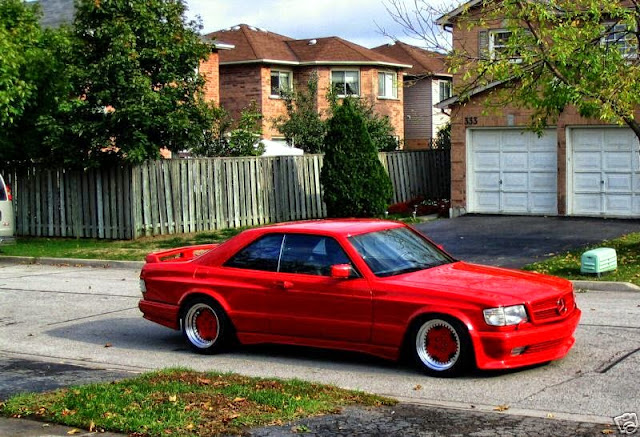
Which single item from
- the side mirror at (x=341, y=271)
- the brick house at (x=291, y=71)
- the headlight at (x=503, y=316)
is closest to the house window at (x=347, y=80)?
the brick house at (x=291, y=71)

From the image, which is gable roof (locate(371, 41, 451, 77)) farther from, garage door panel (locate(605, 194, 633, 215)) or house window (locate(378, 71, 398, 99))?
garage door panel (locate(605, 194, 633, 215))

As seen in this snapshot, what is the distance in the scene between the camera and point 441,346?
9.37 m

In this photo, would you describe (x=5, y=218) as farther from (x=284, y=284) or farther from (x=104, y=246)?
(x=284, y=284)

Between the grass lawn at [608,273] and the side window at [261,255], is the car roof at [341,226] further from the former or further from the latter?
the grass lawn at [608,273]

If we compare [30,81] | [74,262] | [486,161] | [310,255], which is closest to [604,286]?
[310,255]

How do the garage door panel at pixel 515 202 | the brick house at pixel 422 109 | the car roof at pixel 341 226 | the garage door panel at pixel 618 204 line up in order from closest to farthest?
1. the car roof at pixel 341 226
2. the garage door panel at pixel 618 204
3. the garage door panel at pixel 515 202
4. the brick house at pixel 422 109

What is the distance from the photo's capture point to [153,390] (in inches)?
332

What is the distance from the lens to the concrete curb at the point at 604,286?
49.9 ft

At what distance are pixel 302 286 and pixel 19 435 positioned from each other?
11.5 feet

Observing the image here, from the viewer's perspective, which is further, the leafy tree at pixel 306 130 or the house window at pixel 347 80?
the house window at pixel 347 80

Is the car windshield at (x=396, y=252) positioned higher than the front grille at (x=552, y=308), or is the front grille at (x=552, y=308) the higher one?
the car windshield at (x=396, y=252)

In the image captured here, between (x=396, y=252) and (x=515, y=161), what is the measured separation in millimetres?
17923

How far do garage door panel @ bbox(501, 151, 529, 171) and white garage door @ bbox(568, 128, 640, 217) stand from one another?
1402 millimetres

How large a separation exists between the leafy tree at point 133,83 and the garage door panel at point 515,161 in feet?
27.1
